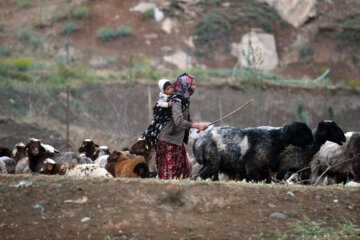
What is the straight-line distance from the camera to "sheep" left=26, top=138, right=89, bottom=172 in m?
10.9

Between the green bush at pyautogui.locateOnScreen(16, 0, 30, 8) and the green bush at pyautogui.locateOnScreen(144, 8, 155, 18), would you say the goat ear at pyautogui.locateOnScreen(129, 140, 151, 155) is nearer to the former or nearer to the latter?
the green bush at pyautogui.locateOnScreen(144, 8, 155, 18)

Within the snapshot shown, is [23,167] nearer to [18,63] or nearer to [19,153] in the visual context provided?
[19,153]

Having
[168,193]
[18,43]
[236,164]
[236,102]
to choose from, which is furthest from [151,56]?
[168,193]

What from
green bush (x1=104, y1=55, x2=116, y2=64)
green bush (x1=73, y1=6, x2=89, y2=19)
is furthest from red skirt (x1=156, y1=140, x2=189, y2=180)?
green bush (x1=73, y1=6, x2=89, y2=19)

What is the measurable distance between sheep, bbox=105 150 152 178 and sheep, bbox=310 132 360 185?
3010 millimetres

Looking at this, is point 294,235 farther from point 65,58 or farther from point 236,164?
point 65,58

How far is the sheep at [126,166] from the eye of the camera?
10633mm

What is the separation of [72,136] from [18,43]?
21.0 metres

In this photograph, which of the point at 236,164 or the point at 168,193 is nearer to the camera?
the point at 168,193

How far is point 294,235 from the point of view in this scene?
596cm

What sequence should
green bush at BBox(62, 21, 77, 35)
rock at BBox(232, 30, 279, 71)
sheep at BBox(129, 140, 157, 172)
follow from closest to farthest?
1. sheep at BBox(129, 140, 157, 172)
2. rock at BBox(232, 30, 279, 71)
3. green bush at BBox(62, 21, 77, 35)

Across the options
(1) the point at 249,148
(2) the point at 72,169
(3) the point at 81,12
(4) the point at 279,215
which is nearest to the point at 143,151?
(2) the point at 72,169

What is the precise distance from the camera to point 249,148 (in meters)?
10.1

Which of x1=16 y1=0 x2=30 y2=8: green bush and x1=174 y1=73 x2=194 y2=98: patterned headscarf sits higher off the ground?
x1=16 y1=0 x2=30 y2=8: green bush
